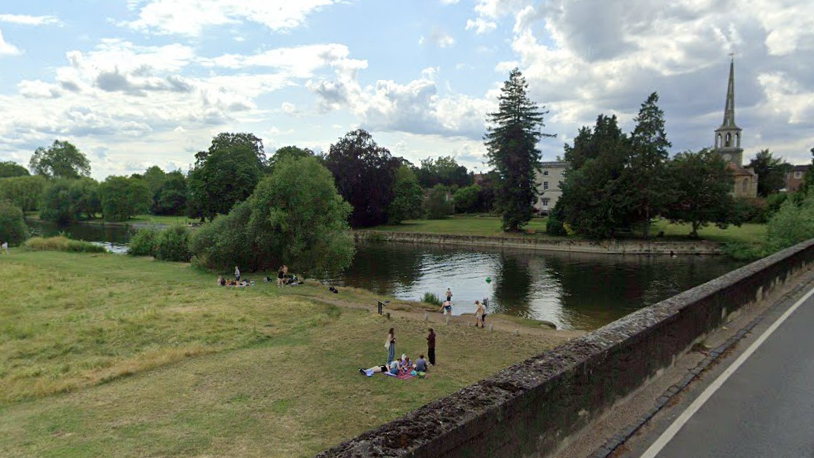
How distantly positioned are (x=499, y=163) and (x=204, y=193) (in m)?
46.2

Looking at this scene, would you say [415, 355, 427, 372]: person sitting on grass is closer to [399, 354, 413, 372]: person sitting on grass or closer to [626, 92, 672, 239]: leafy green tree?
[399, 354, 413, 372]: person sitting on grass

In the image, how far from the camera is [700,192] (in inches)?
2544

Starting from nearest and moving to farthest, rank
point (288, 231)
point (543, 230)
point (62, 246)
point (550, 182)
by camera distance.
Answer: point (288, 231)
point (62, 246)
point (543, 230)
point (550, 182)

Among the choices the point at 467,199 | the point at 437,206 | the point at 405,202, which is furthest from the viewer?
the point at 467,199

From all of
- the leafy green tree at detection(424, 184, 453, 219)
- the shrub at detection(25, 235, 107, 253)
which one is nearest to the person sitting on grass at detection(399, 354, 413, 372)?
the shrub at detection(25, 235, 107, 253)

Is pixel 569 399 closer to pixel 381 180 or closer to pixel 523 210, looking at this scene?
pixel 523 210

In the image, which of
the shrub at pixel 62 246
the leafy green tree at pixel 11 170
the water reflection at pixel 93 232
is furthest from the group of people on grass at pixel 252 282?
the leafy green tree at pixel 11 170

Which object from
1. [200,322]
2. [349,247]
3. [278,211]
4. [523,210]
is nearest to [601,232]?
[523,210]

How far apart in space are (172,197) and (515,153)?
9419 centimetres

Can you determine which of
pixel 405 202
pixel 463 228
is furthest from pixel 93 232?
pixel 463 228

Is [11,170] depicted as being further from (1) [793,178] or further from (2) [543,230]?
(1) [793,178]

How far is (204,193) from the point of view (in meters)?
75.2

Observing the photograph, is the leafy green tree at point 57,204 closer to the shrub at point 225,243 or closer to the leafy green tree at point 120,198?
the leafy green tree at point 120,198

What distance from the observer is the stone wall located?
4590mm
